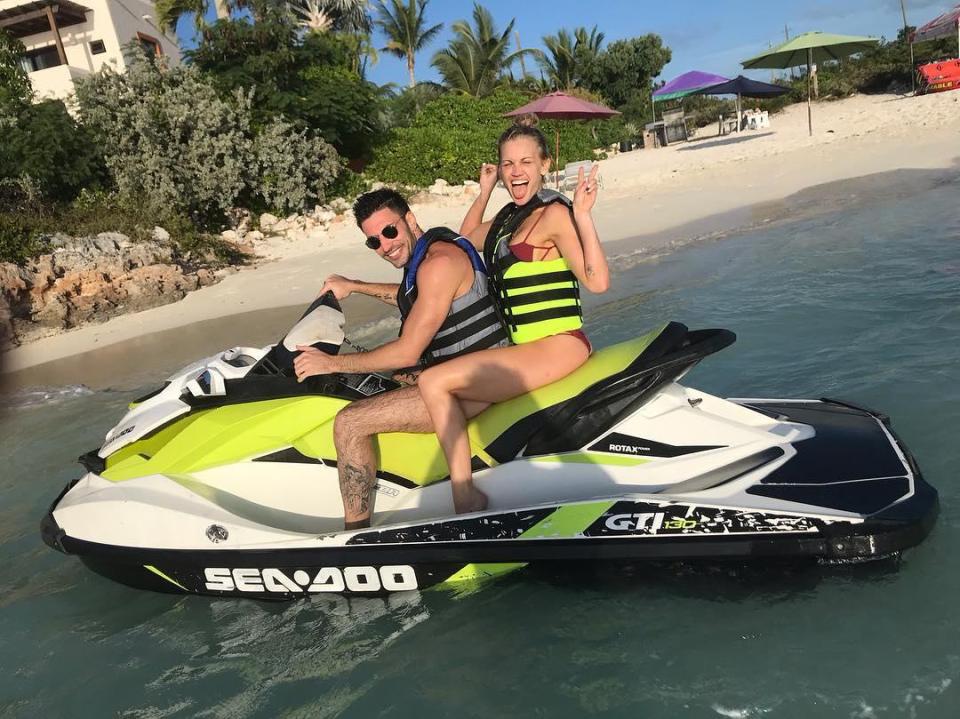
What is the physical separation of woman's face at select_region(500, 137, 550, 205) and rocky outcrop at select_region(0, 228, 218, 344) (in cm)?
910

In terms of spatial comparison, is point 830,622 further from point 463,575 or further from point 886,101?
point 886,101

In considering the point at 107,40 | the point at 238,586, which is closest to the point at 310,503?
the point at 238,586

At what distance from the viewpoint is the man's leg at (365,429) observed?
2910 mm

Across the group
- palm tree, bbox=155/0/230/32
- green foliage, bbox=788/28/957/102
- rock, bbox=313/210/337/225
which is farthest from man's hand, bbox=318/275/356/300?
green foliage, bbox=788/28/957/102

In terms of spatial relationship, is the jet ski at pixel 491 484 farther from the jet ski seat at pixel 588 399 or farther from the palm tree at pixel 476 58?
the palm tree at pixel 476 58

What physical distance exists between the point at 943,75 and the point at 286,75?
822 inches

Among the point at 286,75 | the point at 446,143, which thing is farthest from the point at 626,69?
the point at 286,75

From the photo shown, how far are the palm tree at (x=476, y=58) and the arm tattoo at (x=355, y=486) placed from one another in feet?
95.7

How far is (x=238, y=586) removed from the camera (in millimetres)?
3043

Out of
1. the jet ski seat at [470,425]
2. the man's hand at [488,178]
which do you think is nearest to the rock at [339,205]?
the man's hand at [488,178]

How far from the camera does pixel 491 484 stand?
9.62ft

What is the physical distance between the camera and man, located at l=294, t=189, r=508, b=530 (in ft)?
9.06

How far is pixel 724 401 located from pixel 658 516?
28.4 inches

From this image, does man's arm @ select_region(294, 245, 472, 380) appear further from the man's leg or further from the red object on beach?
the red object on beach
